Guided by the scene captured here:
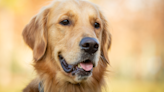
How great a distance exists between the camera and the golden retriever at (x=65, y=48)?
316 centimetres

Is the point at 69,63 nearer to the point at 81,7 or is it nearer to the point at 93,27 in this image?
the point at 93,27

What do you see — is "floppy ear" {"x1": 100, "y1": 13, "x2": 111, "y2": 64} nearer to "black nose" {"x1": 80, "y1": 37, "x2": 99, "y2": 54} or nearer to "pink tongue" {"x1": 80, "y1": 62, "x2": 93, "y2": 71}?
"pink tongue" {"x1": 80, "y1": 62, "x2": 93, "y2": 71}

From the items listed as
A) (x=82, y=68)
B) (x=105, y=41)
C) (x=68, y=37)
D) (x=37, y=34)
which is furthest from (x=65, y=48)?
(x=105, y=41)

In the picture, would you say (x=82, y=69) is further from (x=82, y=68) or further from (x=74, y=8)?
(x=74, y=8)

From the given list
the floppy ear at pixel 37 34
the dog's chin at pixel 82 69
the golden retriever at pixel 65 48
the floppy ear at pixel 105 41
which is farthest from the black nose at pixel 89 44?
the floppy ear at pixel 105 41

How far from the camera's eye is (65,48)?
3289 mm

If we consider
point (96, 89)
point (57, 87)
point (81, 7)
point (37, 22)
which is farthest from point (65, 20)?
point (96, 89)

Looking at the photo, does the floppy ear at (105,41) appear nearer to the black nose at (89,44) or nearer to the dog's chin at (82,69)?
the dog's chin at (82,69)

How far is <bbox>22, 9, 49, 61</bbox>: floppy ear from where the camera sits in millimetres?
3652

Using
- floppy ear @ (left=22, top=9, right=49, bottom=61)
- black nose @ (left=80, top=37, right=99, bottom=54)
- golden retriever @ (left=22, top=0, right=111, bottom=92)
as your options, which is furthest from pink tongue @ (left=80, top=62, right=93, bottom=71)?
floppy ear @ (left=22, top=9, right=49, bottom=61)

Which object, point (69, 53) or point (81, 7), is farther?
point (81, 7)

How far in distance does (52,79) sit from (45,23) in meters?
Answer: 1.15

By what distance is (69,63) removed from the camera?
126 inches

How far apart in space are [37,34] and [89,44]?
52.7 inches
